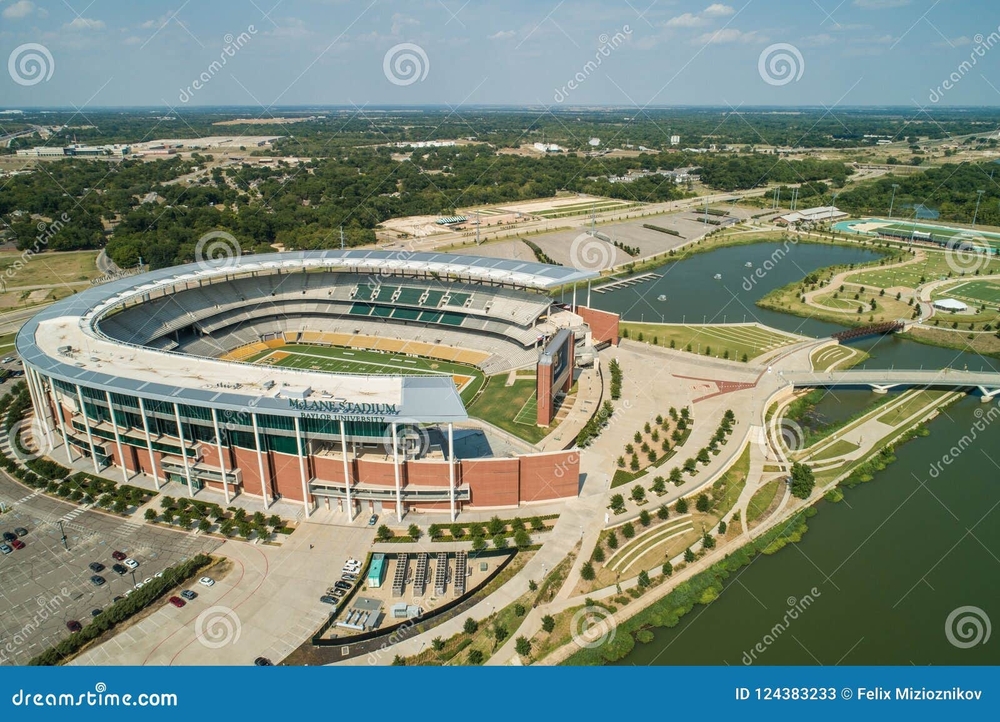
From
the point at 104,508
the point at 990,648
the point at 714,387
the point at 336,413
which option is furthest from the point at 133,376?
the point at 990,648

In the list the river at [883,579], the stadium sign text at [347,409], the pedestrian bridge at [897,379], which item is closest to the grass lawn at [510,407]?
the stadium sign text at [347,409]

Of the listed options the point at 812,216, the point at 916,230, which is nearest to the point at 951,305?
the point at 916,230

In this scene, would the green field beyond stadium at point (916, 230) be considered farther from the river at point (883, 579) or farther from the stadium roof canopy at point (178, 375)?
the stadium roof canopy at point (178, 375)

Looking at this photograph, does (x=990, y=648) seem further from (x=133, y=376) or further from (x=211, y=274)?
(x=211, y=274)

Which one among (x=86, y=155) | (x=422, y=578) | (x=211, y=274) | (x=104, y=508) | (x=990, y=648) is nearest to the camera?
(x=990, y=648)

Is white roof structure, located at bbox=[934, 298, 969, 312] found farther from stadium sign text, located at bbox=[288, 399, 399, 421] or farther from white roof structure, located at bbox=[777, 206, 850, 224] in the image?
stadium sign text, located at bbox=[288, 399, 399, 421]

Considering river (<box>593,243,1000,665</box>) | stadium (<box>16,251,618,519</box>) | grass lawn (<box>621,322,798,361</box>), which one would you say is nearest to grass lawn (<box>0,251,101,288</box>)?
stadium (<box>16,251,618,519</box>)

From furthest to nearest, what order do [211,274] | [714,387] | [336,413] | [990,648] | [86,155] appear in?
[86,155]
[211,274]
[714,387]
[336,413]
[990,648]
